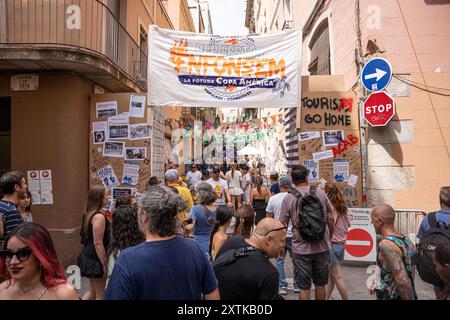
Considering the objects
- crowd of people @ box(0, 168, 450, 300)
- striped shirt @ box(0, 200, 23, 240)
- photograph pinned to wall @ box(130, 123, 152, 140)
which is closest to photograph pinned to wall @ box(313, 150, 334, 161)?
crowd of people @ box(0, 168, 450, 300)

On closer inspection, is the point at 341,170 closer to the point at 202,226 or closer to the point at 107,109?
the point at 202,226

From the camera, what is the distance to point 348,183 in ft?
26.7

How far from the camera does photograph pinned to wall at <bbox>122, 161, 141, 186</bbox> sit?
7.84 meters

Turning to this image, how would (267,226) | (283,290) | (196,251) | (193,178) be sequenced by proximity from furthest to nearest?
(193,178), (283,290), (267,226), (196,251)

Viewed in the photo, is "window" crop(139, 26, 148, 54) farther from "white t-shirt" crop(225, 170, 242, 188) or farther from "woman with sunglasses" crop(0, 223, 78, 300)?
"woman with sunglasses" crop(0, 223, 78, 300)

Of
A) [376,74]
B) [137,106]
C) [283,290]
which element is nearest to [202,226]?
[283,290]

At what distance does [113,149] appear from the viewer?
25.8 ft

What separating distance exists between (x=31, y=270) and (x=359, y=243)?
633cm

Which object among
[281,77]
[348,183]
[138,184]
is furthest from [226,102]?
[348,183]

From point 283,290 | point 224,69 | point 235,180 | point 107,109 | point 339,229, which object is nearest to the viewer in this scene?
point 339,229

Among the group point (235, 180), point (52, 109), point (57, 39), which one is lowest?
point (235, 180)

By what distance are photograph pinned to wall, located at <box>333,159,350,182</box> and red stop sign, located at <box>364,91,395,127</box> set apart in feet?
3.27

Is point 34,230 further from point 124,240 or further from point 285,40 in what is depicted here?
point 285,40
